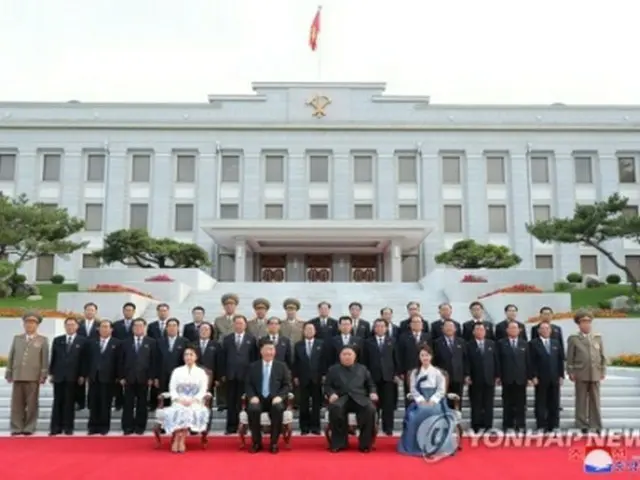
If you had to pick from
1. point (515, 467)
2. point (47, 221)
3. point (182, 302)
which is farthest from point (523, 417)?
point (47, 221)

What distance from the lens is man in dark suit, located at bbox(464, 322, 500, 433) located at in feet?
29.7

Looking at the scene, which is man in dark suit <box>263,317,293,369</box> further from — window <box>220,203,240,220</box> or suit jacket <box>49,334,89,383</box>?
window <box>220,203,240,220</box>

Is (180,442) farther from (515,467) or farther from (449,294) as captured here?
(449,294)

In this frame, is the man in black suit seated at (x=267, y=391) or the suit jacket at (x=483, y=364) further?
the suit jacket at (x=483, y=364)

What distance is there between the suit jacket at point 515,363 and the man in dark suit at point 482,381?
0.28ft

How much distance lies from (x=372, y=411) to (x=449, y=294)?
1356 centimetres

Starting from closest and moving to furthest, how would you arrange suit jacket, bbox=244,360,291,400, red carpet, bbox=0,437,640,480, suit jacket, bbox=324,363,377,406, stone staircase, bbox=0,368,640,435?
red carpet, bbox=0,437,640,480 → suit jacket, bbox=324,363,377,406 → suit jacket, bbox=244,360,291,400 → stone staircase, bbox=0,368,640,435

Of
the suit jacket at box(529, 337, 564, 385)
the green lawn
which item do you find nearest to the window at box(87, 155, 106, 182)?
the green lawn

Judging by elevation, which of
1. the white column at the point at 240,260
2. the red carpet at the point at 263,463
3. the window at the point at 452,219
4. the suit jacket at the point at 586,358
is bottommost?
the red carpet at the point at 263,463

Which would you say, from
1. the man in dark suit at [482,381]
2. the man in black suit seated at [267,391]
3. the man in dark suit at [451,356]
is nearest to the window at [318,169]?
the man in dark suit at [451,356]

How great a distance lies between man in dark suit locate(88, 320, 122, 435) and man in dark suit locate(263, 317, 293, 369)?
6.96ft

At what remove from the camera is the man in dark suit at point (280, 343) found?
876cm

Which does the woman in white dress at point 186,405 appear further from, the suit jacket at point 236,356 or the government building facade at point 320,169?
the government building facade at point 320,169

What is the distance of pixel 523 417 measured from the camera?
9.01m
